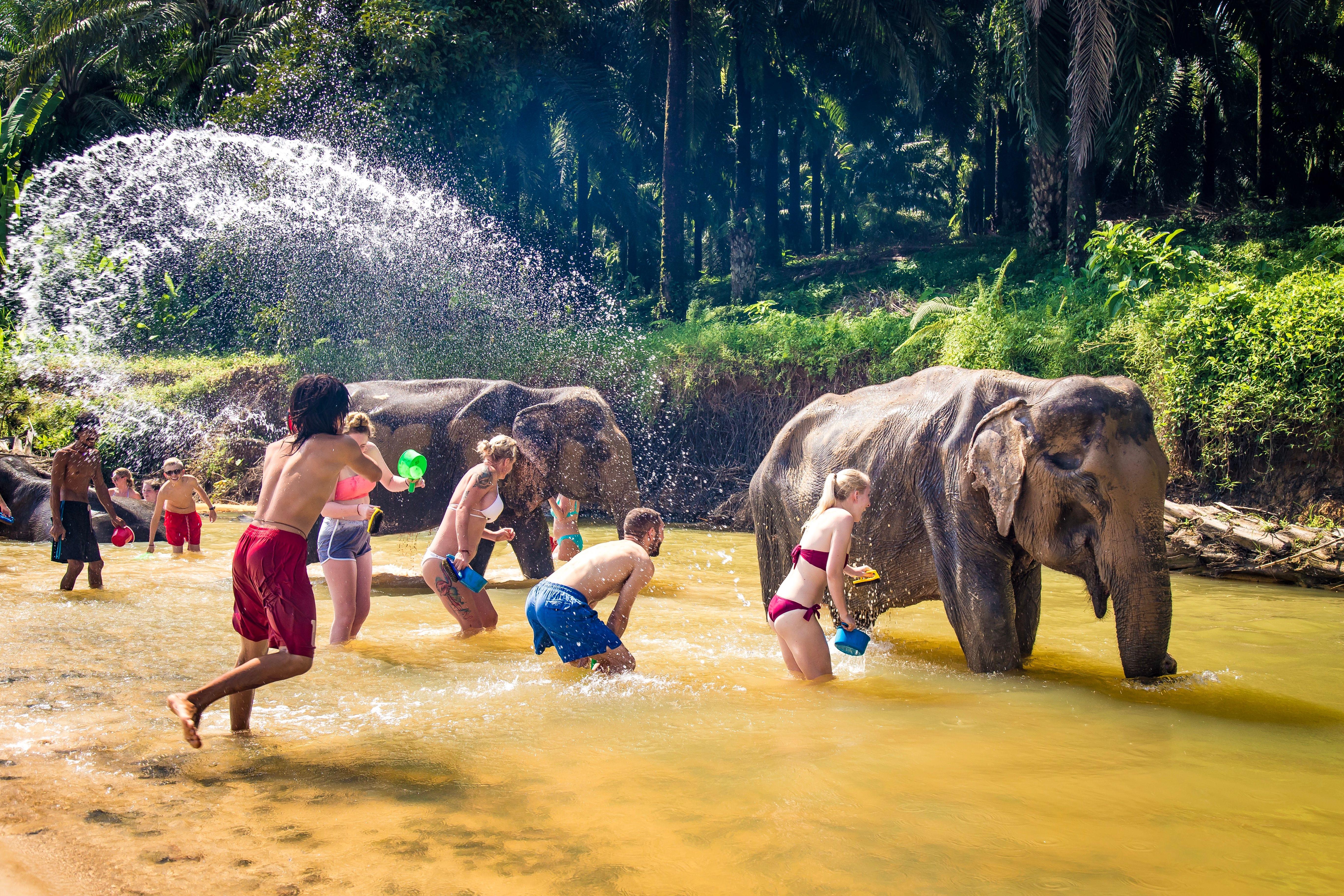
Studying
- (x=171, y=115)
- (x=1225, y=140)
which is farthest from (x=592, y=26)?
(x=1225, y=140)

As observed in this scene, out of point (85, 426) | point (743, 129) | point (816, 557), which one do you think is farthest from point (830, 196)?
point (816, 557)

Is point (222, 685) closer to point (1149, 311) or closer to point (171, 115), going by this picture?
point (1149, 311)

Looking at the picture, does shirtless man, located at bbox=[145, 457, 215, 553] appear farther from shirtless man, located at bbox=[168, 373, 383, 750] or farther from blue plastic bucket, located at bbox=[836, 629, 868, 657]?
blue plastic bucket, located at bbox=[836, 629, 868, 657]

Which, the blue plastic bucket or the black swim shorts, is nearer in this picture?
the blue plastic bucket

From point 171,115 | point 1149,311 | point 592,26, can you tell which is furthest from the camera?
point 592,26

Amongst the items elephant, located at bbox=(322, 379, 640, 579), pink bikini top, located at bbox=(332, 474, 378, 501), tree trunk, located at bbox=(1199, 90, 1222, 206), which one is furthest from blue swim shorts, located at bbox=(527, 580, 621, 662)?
tree trunk, located at bbox=(1199, 90, 1222, 206)

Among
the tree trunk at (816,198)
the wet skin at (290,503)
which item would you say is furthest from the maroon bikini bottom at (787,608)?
the tree trunk at (816,198)

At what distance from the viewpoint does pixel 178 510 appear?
36.1 ft

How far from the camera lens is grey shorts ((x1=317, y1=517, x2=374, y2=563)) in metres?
6.54

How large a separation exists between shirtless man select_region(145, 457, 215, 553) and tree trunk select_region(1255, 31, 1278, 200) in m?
25.9

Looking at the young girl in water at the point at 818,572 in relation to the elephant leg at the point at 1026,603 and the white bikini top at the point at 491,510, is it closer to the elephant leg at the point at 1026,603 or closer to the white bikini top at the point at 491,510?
the elephant leg at the point at 1026,603

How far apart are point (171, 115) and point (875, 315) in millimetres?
20488

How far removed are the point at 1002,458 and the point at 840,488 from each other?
940 mm

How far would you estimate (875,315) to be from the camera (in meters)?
16.0
